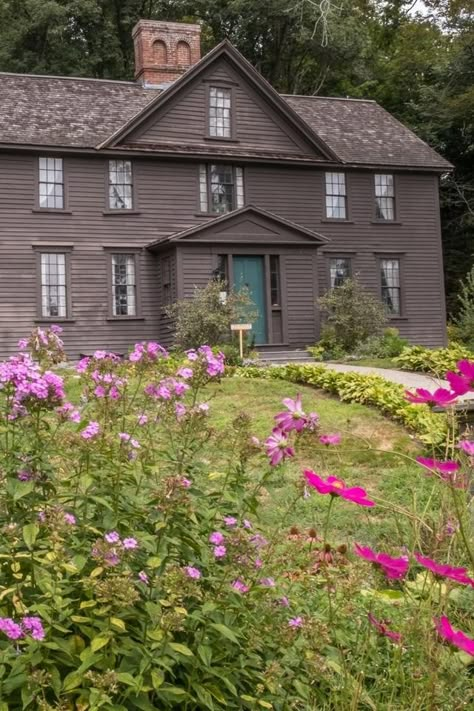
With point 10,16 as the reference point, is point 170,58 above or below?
below

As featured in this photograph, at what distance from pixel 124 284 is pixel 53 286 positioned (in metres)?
1.88

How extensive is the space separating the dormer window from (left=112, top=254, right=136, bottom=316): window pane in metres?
4.34

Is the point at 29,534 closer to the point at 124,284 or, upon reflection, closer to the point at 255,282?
the point at 124,284

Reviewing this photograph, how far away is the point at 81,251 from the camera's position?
2294 centimetres

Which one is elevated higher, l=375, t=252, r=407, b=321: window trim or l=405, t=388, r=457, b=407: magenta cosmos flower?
l=375, t=252, r=407, b=321: window trim

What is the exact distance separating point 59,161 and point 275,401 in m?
12.8

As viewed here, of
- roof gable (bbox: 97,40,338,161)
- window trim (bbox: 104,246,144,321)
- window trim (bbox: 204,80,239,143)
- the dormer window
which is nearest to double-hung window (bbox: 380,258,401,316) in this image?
roof gable (bbox: 97,40,338,161)

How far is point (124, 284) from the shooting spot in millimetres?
23453

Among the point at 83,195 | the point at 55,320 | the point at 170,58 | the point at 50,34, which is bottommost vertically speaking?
the point at 55,320

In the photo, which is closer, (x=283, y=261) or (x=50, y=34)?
(x=283, y=261)

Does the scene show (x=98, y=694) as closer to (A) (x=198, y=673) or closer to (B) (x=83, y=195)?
(A) (x=198, y=673)

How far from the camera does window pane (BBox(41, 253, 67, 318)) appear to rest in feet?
74.2

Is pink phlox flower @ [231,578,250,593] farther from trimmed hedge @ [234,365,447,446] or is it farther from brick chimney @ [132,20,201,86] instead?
brick chimney @ [132,20,201,86]

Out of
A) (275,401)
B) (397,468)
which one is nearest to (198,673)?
(397,468)
